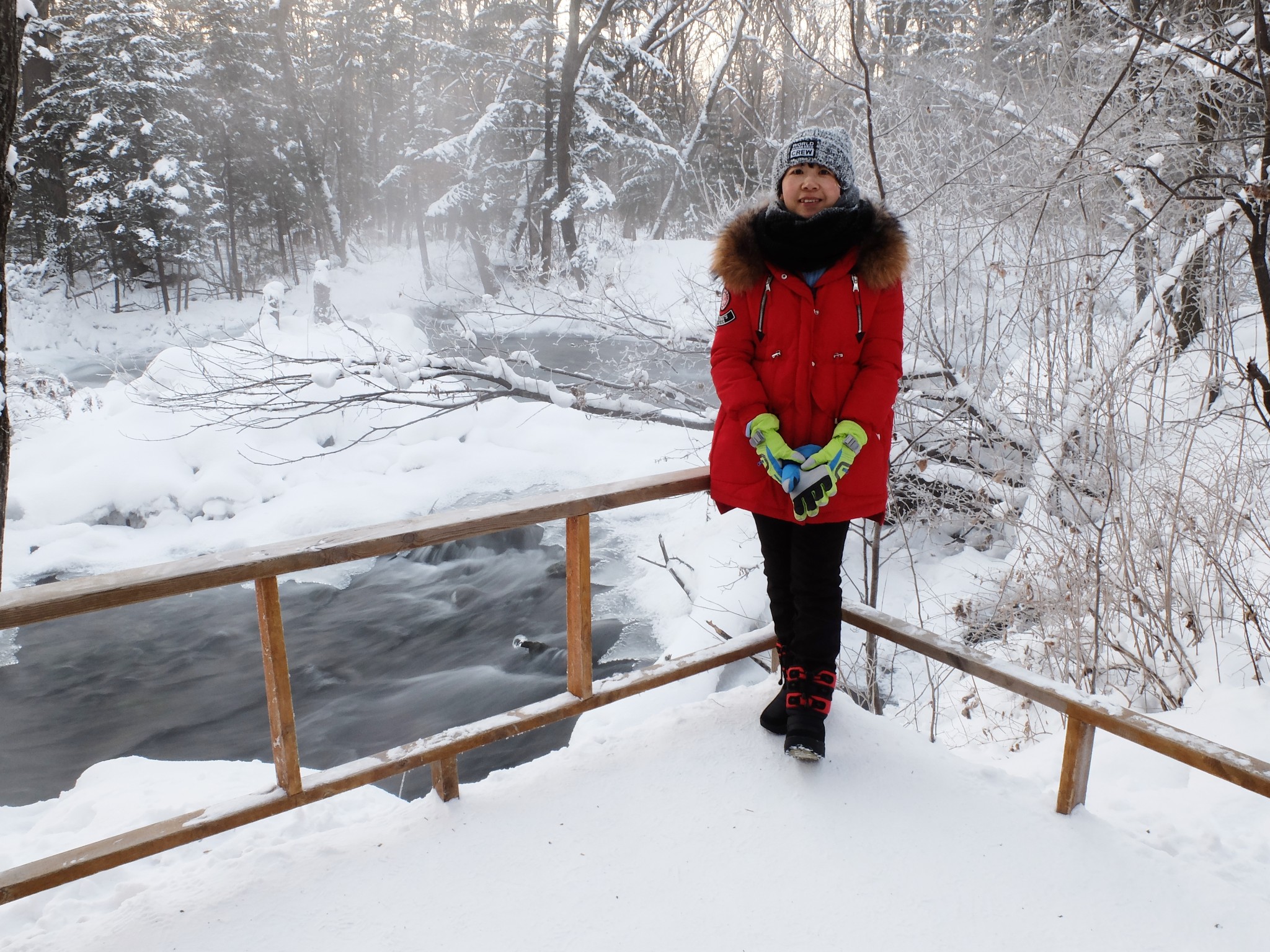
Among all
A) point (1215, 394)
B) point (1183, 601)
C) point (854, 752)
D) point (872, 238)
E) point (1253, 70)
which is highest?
point (1253, 70)

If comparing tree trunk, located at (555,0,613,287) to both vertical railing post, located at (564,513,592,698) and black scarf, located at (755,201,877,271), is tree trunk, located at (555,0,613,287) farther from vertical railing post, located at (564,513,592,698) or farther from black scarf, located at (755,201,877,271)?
vertical railing post, located at (564,513,592,698)

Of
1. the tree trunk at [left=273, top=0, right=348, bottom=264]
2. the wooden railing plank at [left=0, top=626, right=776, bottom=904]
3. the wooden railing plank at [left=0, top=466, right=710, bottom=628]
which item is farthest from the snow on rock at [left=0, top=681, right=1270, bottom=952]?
the tree trunk at [left=273, top=0, right=348, bottom=264]

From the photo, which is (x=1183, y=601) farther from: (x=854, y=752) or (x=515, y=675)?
(x=515, y=675)

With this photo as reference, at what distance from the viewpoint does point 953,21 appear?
61.2 feet

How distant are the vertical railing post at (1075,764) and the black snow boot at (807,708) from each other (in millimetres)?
614

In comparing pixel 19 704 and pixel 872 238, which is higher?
pixel 872 238

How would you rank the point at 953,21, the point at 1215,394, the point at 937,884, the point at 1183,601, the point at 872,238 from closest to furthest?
1. the point at 937,884
2. the point at 872,238
3. the point at 1183,601
4. the point at 1215,394
5. the point at 953,21

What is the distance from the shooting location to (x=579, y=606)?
8.03 ft

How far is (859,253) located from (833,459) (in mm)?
568

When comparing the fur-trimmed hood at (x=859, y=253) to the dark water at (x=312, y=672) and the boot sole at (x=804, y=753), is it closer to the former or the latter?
the boot sole at (x=804, y=753)

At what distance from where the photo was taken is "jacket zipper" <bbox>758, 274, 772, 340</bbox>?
2.39 meters

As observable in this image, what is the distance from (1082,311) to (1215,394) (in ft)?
3.09

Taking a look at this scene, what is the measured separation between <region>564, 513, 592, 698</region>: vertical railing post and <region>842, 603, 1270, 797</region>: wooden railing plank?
0.90m

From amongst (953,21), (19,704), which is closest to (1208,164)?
(19,704)
